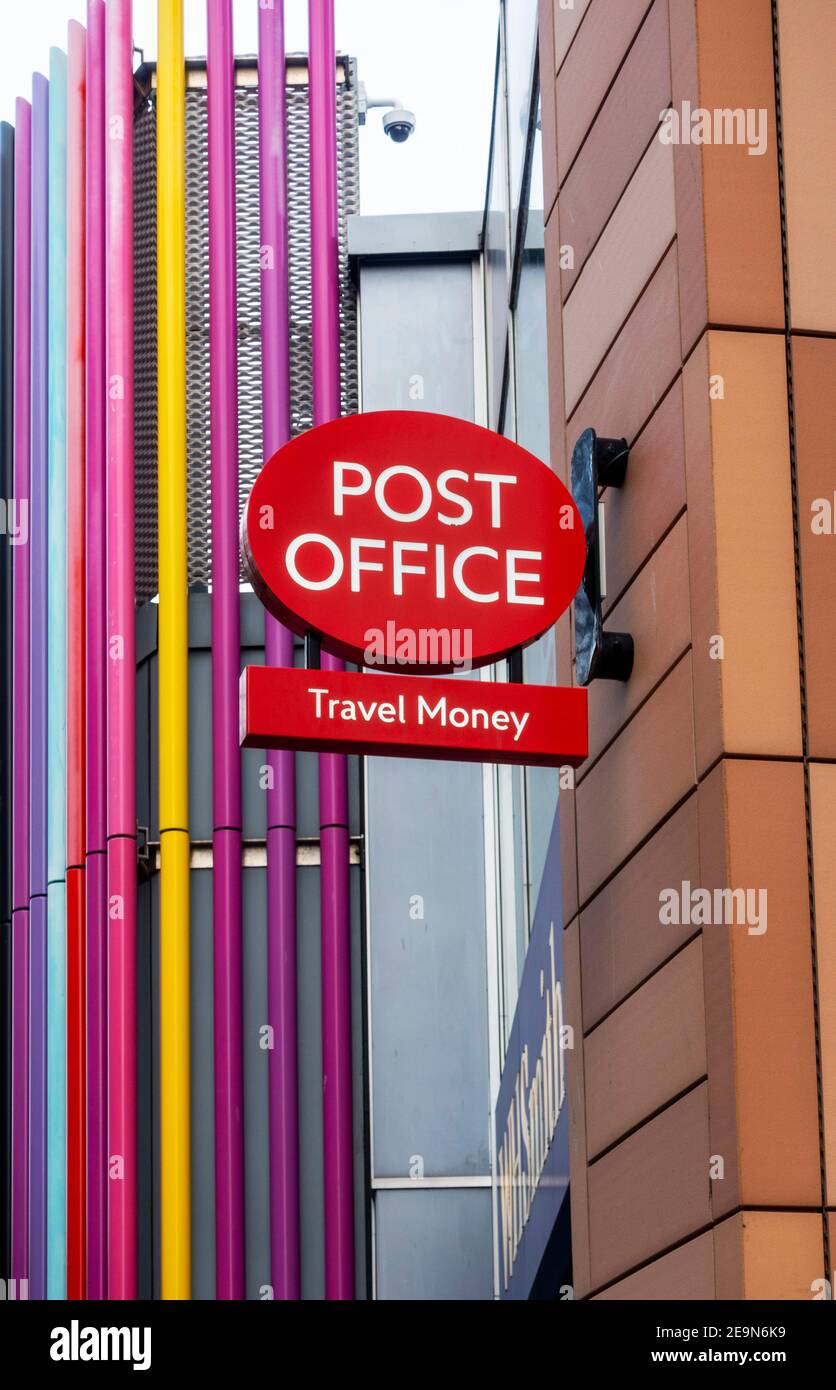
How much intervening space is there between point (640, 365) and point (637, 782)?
4.52 feet

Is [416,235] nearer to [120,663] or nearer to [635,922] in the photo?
[120,663]

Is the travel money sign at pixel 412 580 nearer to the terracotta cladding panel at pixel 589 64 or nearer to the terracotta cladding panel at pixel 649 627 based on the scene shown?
the terracotta cladding panel at pixel 649 627

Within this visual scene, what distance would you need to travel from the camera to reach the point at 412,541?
6609 mm

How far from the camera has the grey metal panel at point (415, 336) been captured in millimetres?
15102

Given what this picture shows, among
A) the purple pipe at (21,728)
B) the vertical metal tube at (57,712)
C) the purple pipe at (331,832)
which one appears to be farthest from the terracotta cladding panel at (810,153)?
the purple pipe at (21,728)

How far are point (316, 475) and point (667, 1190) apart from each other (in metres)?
2.36

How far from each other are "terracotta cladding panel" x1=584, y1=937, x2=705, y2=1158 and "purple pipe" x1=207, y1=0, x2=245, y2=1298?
6.88 meters

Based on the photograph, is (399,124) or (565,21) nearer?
(565,21)

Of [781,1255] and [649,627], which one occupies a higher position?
[649,627]

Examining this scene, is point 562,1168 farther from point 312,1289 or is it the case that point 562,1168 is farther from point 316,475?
point 312,1289

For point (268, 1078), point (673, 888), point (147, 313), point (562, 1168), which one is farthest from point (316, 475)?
point (147, 313)

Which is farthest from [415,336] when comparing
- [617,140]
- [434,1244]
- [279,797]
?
[617,140]

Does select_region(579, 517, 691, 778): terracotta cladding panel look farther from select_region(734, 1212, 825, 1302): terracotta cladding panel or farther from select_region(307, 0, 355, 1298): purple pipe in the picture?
select_region(307, 0, 355, 1298): purple pipe

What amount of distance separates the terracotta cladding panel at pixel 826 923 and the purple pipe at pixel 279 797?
8489 mm
